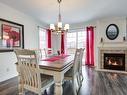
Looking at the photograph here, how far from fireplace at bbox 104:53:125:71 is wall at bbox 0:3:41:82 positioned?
132 inches

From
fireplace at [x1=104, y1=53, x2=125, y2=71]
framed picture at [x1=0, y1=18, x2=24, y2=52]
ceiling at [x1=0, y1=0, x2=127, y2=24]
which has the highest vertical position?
ceiling at [x1=0, y1=0, x2=127, y2=24]

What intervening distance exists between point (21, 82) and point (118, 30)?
4324 mm

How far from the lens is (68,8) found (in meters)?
3.63

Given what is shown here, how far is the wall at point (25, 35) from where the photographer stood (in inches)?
125

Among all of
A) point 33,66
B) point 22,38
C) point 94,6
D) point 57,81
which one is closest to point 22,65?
point 33,66

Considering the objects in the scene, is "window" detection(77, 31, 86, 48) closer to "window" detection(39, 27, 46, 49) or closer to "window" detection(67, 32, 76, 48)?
"window" detection(67, 32, 76, 48)

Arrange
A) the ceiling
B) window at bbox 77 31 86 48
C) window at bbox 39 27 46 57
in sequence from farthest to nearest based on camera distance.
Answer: window at bbox 77 31 86 48 < window at bbox 39 27 46 57 < the ceiling

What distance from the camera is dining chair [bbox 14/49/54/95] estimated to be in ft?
5.40

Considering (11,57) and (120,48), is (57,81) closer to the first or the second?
(11,57)

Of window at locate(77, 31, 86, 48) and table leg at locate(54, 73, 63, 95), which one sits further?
window at locate(77, 31, 86, 48)

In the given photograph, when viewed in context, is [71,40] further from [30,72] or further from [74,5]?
[30,72]

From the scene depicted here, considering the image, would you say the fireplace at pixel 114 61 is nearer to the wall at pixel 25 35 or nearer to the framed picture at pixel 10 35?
the wall at pixel 25 35

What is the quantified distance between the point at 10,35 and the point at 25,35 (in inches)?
28.7

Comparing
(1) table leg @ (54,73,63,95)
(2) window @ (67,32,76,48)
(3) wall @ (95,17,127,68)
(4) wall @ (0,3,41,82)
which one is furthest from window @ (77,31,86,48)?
(1) table leg @ (54,73,63,95)
